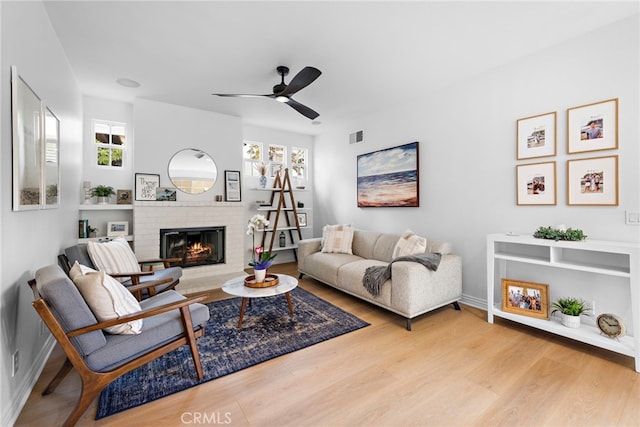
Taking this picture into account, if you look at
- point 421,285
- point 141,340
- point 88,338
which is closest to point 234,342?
point 141,340

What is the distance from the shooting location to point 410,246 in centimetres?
331

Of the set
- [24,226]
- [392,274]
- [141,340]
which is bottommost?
[141,340]

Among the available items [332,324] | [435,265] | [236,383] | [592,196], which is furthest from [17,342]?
[592,196]

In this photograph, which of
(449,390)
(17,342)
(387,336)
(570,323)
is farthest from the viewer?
(387,336)

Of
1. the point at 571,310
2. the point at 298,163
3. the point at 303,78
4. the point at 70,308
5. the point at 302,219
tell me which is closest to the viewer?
the point at 70,308

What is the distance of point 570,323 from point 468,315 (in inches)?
34.6

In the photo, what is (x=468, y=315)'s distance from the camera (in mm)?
3043

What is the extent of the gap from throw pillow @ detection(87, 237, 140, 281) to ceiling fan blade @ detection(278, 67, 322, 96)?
2.44 m

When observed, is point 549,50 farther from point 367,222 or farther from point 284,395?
point 284,395

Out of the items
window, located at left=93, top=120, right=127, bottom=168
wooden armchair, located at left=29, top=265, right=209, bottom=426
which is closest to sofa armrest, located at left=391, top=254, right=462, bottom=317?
wooden armchair, located at left=29, top=265, right=209, bottom=426

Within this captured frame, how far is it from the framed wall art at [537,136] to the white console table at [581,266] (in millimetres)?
901

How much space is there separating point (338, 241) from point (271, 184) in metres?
2.04

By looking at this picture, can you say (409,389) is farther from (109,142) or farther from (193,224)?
(109,142)

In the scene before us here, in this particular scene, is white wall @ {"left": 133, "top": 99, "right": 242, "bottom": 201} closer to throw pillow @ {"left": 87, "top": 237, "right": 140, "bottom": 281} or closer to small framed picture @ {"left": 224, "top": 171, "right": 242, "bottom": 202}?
small framed picture @ {"left": 224, "top": 171, "right": 242, "bottom": 202}
